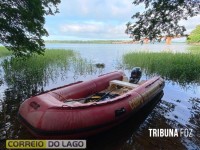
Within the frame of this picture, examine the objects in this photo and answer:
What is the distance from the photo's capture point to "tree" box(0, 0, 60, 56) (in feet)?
30.4

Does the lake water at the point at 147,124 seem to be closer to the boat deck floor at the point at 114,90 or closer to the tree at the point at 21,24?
the boat deck floor at the point at 114,90

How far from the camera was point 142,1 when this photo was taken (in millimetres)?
8594

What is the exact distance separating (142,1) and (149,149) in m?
5.94

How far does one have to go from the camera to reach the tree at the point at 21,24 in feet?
30.4

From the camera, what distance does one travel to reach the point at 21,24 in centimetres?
986

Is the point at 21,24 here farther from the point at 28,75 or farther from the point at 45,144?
the point at 45,144

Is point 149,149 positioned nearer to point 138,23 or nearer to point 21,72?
point 138,23

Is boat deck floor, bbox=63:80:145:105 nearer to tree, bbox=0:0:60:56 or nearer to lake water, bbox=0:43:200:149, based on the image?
lake water, bbox=0:43:200:149

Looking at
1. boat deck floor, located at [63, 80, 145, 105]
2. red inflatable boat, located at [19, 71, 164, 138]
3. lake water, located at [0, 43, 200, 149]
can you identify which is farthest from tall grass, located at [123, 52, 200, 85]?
red inflatable boat, located at [19, 71, 164, 138]

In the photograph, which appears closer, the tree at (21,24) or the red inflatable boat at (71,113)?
the red inflatable boat at (71,113)

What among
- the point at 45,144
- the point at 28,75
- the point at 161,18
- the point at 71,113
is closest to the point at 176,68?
the point at 161,18

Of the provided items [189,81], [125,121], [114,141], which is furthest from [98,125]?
[189,81]

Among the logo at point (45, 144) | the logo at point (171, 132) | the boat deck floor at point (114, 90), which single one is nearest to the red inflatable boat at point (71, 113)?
the logo at point (45, 144)

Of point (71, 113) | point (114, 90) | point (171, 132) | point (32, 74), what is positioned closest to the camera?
point (71, 113)
